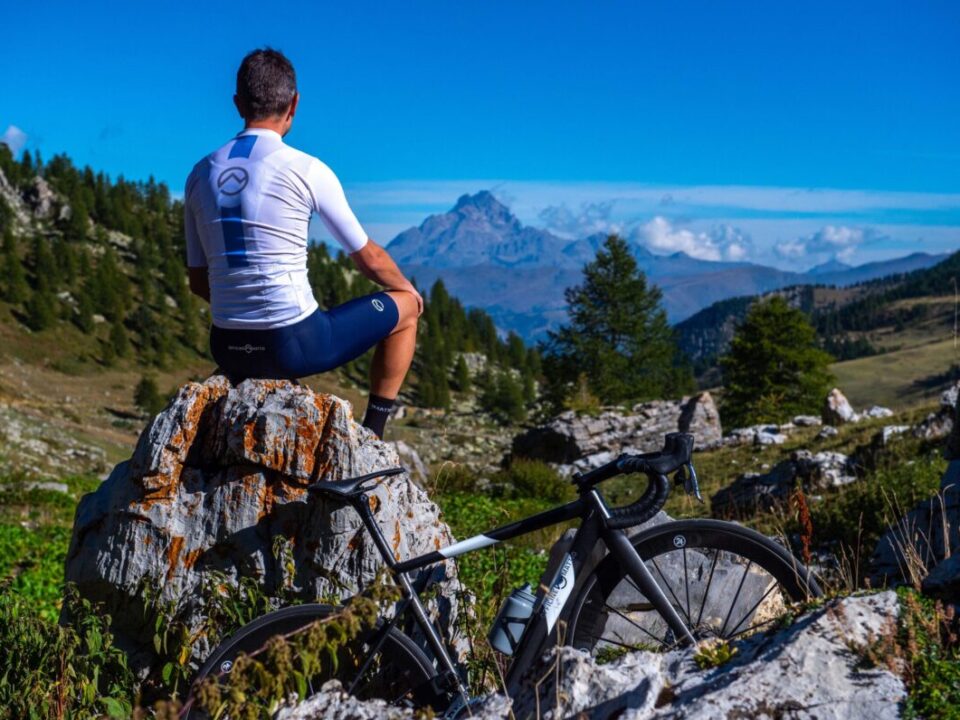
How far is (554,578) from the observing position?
424cm

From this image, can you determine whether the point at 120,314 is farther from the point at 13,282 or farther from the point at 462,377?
the point at 462,377

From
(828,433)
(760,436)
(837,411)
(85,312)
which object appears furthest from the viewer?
(85,312)

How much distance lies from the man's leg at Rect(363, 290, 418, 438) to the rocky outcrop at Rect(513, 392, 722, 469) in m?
23.3

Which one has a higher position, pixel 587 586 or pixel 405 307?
pixel 405 307

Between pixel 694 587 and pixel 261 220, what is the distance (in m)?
3.22

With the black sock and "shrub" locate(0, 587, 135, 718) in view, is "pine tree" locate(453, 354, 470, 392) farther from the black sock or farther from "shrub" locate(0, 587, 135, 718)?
"shrub" locate(0, 587, 135, 718)

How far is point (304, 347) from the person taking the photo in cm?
542

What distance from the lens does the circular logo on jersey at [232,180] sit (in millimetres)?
5129

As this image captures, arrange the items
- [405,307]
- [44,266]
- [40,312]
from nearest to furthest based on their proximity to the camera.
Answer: [405,307] → [40,312] → [44,266]

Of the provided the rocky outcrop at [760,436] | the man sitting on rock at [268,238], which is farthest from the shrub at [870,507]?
the rocky outcrop at [760,436]

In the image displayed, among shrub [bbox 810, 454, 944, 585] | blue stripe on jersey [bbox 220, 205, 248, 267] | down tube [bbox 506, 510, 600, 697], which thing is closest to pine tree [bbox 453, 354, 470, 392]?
shrub [bbox 810, 454, 944, 585]

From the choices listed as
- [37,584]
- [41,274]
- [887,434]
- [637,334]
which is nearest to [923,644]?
[37,584]

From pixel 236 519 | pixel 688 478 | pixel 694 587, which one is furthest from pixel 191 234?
pixel 694 587

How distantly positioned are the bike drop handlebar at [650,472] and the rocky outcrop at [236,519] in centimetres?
138
